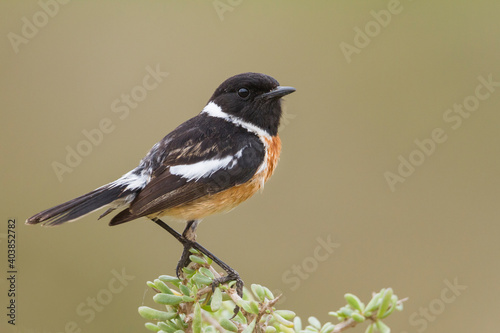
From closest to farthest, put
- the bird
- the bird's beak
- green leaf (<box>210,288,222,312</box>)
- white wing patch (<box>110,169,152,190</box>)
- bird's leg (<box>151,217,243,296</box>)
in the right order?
green leaf (<box>210,288,222,312</box>) → bird's leg (<box>151,217,243,296</box>) → the bird → white wing patch (<box>110,169,152,190</box>) → the bird's beak

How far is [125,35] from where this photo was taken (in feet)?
20.5

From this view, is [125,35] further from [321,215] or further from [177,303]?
[177,303]

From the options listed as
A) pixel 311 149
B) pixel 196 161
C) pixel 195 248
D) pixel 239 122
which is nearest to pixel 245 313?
pixel 195 248

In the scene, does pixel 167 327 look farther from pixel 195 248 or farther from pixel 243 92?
pixel 243 92

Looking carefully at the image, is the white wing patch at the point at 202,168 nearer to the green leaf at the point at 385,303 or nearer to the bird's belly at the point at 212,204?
the bird's belly at the point at 212,204

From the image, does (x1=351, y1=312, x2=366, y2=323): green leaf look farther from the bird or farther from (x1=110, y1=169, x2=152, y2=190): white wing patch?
(x1=110, y1=169, x2=152, y2=190): white wing patch

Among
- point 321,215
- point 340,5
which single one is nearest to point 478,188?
point 321,215

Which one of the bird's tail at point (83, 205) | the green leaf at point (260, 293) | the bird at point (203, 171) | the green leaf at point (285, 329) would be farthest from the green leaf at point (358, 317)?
Result: the bird's tail at point (83, 205)

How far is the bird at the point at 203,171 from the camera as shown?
3.02 meters

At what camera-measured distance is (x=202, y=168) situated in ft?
10.6

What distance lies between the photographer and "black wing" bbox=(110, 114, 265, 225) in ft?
10.1

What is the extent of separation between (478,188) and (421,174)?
0.60 meters

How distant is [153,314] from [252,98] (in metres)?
1.85

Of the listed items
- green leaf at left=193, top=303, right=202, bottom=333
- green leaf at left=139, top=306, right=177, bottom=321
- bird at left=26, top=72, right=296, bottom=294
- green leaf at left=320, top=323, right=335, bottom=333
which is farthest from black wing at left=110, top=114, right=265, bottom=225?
green leaf at left=320, top=323, right=335, bottom=333
